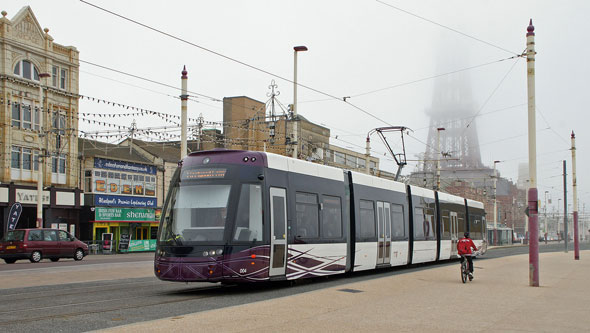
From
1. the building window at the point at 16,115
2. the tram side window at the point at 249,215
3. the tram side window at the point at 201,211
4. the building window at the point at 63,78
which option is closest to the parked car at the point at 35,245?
the building window at the point at 16,115

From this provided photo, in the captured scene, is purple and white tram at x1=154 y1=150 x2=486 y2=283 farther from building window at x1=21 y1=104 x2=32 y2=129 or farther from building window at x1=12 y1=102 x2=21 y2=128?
building window at x1=21 y1=104 x2=32 y2=129

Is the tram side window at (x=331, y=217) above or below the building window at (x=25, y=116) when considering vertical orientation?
below

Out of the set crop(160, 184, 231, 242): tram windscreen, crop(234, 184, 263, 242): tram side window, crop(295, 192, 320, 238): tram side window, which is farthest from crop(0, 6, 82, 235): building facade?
crop(234, 184, 263, 242): tram side window

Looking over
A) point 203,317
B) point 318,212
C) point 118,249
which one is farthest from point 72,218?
point 203,317

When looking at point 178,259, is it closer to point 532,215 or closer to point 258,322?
point 258,322

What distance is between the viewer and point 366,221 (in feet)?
65.0

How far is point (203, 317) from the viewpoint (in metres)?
10.2

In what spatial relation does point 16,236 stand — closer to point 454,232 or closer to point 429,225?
point 429,225

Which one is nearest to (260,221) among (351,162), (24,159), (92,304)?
(92,304)

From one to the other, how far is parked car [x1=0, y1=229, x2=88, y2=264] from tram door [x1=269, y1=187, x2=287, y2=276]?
21.2m

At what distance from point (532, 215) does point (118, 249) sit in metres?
39.0

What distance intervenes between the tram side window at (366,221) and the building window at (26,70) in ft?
108

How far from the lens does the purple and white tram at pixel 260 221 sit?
13766 mm

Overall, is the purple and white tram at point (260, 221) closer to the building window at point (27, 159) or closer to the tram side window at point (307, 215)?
the tram side window at point (307, 215)
